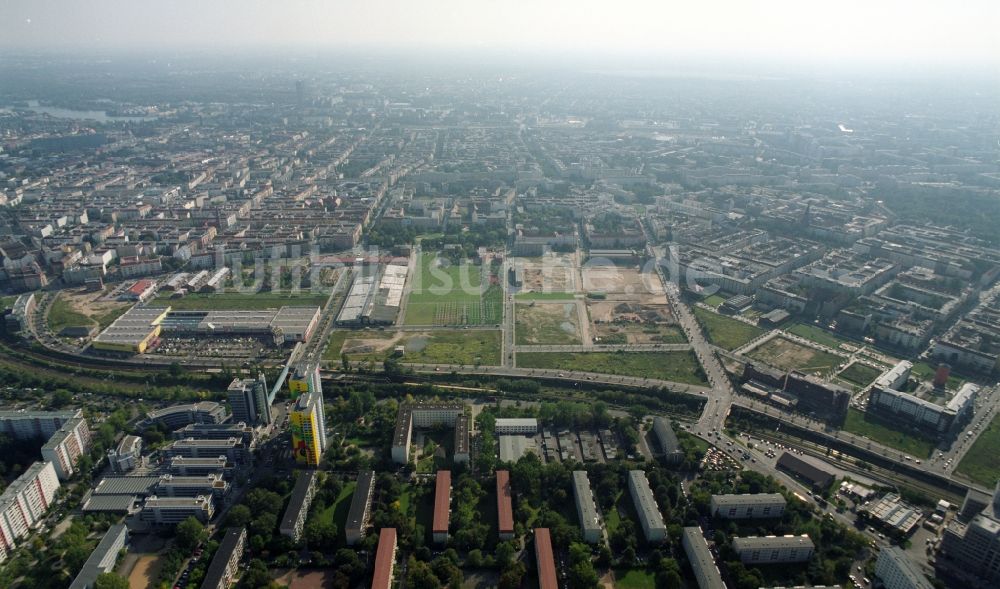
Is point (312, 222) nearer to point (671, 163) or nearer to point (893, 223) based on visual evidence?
point (671, 163)

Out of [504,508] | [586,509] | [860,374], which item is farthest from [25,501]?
[860,374]

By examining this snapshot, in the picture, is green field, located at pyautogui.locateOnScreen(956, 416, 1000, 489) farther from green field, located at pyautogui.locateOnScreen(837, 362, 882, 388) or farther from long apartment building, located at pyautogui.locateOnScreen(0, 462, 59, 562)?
long apartment building, located at pyautogui.locateOnScreen(0, 462, 59, 562)

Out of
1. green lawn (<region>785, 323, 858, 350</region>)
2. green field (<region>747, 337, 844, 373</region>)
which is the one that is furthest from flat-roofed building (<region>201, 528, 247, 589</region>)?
green lawn (<region>785, 323, 858, 350</region>)

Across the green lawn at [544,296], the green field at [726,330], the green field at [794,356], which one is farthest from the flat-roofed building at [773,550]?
the green lawn at [544,296]

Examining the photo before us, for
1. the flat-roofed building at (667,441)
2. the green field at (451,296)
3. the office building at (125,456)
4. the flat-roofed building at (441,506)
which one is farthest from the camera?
the green field at (451,296)

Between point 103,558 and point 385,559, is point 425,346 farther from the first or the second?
point 103,558

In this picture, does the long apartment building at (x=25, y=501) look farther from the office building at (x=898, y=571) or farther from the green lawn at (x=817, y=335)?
the green lawn at (x=817, y=335)

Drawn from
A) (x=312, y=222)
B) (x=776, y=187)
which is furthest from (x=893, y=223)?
(x=312, y=222)
